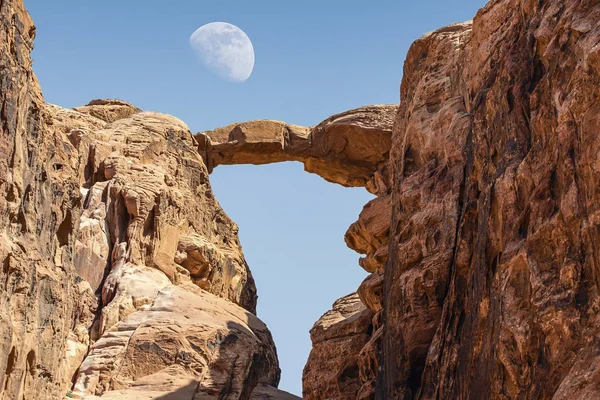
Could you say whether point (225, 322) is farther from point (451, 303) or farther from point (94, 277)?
point (451, 303)

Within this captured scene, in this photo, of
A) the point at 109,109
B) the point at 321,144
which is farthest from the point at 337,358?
the point at 109,109

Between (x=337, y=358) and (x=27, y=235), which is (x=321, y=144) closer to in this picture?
(x=337, y=358)

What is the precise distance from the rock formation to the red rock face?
0.07m

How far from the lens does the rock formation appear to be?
24406mm

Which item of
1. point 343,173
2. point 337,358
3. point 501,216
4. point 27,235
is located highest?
point 343,173

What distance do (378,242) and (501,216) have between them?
19.0 m

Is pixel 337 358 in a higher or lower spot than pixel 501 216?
lower

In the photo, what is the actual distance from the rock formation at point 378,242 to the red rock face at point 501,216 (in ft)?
0.22

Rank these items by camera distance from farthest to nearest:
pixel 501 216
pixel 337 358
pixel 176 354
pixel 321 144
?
pixel 321 144 → pixel 176 354 → pixel 337 358 → pixel 501 216

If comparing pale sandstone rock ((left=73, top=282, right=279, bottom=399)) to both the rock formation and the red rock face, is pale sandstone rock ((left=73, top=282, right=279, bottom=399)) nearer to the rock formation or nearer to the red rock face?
the rock formation

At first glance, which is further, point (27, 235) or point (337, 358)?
point (337, 358)

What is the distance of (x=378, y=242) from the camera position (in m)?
46.5

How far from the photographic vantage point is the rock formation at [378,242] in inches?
961

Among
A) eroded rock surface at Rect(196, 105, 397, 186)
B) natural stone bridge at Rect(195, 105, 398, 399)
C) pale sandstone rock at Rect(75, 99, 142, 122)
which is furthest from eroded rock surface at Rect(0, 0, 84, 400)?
eroded rock surface at Rect(196, 105, 397, 186)
